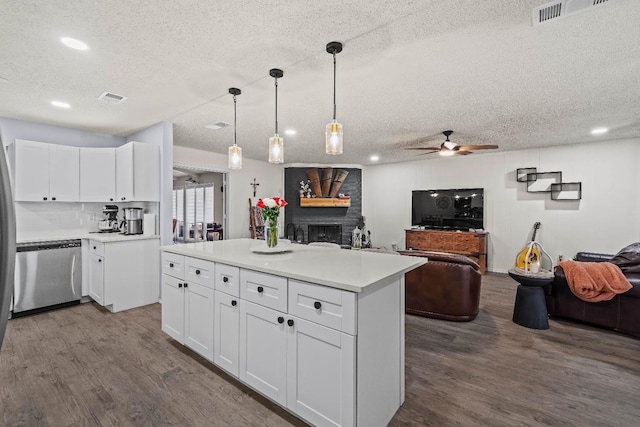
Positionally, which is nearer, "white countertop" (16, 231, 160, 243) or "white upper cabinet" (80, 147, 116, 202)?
"white countertop" (16, 231, 160, 243)

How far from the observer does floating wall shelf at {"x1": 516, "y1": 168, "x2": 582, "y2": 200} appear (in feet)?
18.3

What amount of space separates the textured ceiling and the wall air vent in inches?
3.3

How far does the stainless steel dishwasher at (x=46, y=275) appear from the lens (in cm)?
362

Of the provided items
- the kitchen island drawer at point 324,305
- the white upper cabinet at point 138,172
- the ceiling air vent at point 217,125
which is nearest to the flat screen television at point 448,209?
the ceiling air vent at point 217,125

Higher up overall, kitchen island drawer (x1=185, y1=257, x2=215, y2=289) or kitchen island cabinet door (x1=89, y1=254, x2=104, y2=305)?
kitchen island drawer (x1=185, y1=257, x2=215, y2=289)

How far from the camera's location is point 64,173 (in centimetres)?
405

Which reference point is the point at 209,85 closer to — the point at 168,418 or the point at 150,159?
the point at 150,159

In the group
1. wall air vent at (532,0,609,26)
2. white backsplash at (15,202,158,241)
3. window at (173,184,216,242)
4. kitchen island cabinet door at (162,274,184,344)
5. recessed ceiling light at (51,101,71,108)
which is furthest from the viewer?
window at (173,184,216,242)

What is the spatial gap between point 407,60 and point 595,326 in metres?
3.45

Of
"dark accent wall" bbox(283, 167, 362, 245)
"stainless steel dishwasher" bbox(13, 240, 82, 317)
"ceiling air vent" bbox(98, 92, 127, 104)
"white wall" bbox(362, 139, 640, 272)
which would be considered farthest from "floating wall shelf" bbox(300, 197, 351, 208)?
"ceiling air vent" bbox(98, 92, 127, 104)

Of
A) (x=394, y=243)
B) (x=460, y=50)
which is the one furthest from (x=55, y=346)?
(x=394, y=243)

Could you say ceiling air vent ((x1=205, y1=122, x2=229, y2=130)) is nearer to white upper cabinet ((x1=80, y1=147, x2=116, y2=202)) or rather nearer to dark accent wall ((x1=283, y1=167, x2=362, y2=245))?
white upper cabinet ((x1=80, y1=147, x2=116, y2=202))

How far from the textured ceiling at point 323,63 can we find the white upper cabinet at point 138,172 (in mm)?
396

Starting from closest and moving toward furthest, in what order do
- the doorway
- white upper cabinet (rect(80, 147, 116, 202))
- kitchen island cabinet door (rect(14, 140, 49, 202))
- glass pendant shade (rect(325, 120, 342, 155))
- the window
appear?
glass pendant shade (rect(325, 120, 342, 155)) → kitchen island cabinet door (rect(14, 140, 49, 202)) → white upper cabinet (rect(80, 147, 116, 202)) → the doorway → the window
